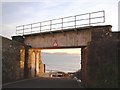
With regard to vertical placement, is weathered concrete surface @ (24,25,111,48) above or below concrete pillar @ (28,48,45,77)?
above

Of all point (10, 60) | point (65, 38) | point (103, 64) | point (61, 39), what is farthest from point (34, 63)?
point (103, 64)

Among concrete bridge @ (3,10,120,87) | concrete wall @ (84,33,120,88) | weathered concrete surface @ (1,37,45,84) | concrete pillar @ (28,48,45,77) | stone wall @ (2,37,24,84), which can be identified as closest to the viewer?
concrete wall @ (84,33,120,88)

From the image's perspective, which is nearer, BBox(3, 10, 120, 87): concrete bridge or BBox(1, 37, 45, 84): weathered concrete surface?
BBox(3, 10, 120, 87): concrete bridge

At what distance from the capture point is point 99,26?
23.5 metres

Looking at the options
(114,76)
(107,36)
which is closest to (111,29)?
(107,36)

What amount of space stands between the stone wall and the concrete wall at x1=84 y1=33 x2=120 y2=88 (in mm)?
8473

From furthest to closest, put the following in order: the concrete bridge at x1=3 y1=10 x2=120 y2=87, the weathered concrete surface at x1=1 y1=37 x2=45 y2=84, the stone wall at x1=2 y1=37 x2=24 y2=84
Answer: the weathered concrete surface at x1=1 y1=37 x2=45 y2=84 < the stone wall at x1=2 y1=37 x2=24 y2=84 < the concrete bridge at x1=3 y1=10 x2=120 y2=87

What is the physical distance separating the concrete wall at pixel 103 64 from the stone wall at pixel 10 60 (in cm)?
847

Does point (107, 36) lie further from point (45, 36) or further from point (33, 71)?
point (33, 71)

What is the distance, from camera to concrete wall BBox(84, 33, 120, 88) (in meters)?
16.1

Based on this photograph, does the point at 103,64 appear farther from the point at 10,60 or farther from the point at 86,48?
the point at 10,60

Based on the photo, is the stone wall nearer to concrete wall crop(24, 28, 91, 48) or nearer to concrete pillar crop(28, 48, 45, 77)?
concrete wall crop(24, 28, 91, 48)

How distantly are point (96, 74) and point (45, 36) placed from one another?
1373cm

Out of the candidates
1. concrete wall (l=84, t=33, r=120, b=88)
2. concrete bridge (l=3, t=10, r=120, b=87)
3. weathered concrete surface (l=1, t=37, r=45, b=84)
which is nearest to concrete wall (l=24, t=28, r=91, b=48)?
concrete bridge (l=3, t=10, r=120, b=87)
